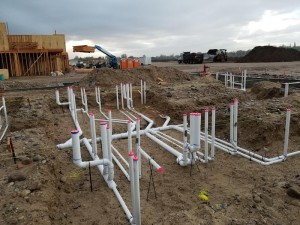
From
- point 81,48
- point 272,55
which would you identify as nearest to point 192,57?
point 272,55

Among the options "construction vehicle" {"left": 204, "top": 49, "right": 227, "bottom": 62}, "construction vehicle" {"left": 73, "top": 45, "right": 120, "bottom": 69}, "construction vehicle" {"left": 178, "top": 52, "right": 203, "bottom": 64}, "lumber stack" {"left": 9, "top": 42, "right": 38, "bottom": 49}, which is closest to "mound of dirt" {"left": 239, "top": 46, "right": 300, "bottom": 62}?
"construction vehicle" {"left": 204, "top": 49, "right": 227, "bottom": 62}

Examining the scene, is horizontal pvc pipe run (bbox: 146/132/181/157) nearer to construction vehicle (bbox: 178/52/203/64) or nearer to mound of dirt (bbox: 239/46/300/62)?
construction vehicle (bbox: 178/52/203/64)

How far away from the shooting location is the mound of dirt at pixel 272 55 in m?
41.9

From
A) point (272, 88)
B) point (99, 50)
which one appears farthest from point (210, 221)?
point (99, 50)

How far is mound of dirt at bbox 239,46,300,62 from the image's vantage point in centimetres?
4188

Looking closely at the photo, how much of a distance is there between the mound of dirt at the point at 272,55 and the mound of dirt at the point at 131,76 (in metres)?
31.0

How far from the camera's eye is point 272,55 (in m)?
43.4

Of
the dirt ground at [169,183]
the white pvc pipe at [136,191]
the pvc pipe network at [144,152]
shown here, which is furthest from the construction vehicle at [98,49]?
the white pvc pipe at [136,191]

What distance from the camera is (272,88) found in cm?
1238

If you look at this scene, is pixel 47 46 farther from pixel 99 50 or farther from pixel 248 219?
pixel 248 219

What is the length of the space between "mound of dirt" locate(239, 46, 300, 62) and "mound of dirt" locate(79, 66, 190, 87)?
30969 mm

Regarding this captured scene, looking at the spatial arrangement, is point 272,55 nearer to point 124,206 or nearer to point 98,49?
point 98,49

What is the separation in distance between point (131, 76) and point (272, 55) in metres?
35.7

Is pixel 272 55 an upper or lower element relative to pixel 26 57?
upper
